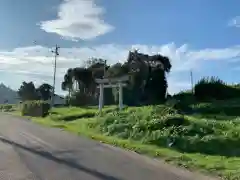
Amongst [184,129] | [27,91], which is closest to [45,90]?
[27,91]

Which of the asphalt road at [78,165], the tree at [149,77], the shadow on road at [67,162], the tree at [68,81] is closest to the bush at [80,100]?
the tree at [149,77]

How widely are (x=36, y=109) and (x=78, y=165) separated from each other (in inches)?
1542

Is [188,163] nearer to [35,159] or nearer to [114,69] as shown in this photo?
[35,159]

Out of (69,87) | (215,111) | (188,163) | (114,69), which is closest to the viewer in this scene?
(188,163)

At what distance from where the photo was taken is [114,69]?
61.1 m

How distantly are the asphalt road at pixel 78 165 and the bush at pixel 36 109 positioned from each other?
3182 cm

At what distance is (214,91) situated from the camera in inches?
1649

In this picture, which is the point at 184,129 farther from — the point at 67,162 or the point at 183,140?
the point at 67,162

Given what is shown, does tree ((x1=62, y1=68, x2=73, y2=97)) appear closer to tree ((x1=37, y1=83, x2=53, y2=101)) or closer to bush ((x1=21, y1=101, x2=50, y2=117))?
tree ((x1=37, y1=83, x2=53, y2=101))

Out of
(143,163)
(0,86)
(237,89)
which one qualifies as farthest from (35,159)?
(0,86)

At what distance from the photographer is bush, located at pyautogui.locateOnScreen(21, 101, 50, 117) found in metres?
48.0

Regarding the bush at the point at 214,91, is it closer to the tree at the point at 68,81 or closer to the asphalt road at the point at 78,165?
the asphalt road at the point at 78,165

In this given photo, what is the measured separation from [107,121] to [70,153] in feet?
35.9

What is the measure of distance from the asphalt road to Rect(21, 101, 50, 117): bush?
31.8m
